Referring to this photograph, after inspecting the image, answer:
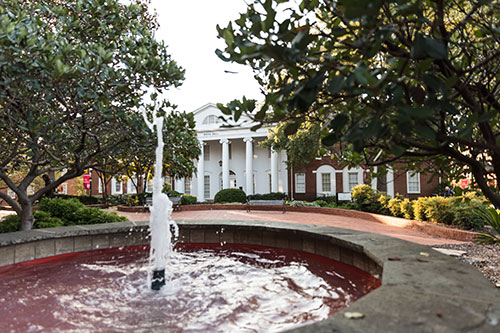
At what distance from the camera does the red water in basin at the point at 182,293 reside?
294 cm

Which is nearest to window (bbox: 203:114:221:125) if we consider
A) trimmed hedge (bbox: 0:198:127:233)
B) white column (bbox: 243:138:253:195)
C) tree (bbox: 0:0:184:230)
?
white column (bbox: 243:138:253:195)

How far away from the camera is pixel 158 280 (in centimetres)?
403

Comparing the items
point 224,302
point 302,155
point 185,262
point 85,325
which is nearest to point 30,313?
point 85,325

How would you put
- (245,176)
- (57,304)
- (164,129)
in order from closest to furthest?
(57,304) → (164,129) → (245,176)

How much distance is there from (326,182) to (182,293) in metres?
25.6

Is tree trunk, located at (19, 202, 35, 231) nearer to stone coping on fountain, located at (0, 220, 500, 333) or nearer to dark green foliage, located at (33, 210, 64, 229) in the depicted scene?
dark green foliage, located at (33, 210, 64, 229)

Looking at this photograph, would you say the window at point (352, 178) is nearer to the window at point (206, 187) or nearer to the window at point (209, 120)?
the window at point (209, 120)

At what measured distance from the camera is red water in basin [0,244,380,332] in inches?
116

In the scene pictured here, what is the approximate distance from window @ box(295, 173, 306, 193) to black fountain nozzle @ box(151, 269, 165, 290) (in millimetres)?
25245

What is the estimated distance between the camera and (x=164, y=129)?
713 centimetres

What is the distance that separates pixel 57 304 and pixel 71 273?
136cm

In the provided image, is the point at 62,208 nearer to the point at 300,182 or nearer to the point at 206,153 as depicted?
the point at 300,182

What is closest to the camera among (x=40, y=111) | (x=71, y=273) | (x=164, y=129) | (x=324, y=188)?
(x=71, y=273)

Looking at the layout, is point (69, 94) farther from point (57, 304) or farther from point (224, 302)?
point (224, 302)
